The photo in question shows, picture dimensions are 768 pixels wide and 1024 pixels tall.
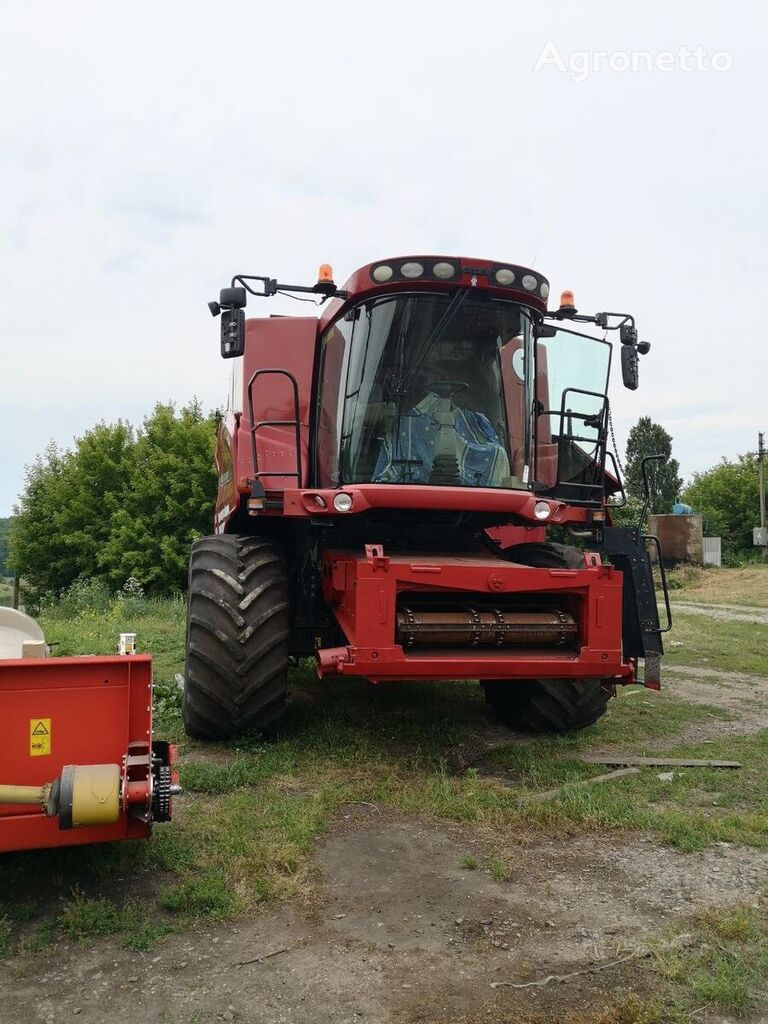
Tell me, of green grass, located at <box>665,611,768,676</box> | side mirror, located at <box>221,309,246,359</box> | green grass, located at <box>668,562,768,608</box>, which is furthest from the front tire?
green grass, located at <box>668,562,768,608</box>

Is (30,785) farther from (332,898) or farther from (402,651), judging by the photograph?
(402,651)

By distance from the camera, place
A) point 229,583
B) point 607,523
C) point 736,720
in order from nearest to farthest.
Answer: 1. point 229,583
2. point 607,523
3. point 736,720

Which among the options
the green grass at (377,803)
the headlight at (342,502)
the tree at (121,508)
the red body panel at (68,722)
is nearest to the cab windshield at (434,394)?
the headlight at (342,502)

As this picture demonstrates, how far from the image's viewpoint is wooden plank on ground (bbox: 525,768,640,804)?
475cm

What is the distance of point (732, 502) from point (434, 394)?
5115 centimetres

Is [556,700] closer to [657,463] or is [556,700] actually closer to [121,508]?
[121,508]

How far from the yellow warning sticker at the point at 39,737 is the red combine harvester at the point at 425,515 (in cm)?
191

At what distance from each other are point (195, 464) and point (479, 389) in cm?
2481

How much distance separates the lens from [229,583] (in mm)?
5637

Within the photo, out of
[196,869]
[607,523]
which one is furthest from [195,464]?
[196,869]

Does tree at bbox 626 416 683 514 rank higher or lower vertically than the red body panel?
higher

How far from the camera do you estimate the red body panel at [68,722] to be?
11.0ft

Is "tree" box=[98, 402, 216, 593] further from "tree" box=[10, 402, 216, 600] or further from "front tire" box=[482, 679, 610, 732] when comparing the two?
"front tire" box=[482, 679, 610, 732]

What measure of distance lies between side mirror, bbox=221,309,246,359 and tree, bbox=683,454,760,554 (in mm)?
45741
